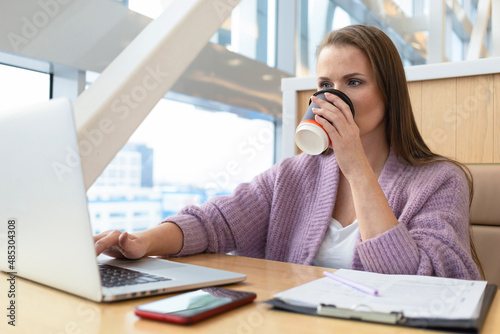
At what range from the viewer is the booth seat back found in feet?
4.12

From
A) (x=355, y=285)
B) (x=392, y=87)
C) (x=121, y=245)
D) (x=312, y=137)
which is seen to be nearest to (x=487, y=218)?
(x=392, y=87)

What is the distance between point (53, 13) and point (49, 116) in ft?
3.96

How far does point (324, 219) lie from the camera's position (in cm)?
114

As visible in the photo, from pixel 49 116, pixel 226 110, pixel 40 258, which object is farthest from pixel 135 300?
pixel 226 110

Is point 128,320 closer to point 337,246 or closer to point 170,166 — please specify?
point 337,246

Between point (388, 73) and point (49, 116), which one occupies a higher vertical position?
point (388, 73)

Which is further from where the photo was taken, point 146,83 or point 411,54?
point 411,54

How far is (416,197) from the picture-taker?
3.36 feet

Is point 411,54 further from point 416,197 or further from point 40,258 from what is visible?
point 40,258

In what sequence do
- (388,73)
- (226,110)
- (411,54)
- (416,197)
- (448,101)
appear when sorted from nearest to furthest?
1. (416,197)
2. (388,73)
3. (448,101)
4. (226,110)
5. (411,54)

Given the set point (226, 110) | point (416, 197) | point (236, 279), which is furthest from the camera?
point (226, 110)

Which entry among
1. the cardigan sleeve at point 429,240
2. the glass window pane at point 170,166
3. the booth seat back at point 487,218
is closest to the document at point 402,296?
the cardigan sleeve at point 429,240

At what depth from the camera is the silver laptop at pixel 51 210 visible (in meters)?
0.53

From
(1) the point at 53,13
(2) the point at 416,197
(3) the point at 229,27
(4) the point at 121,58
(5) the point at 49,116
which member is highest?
(3) the point at 229,27
